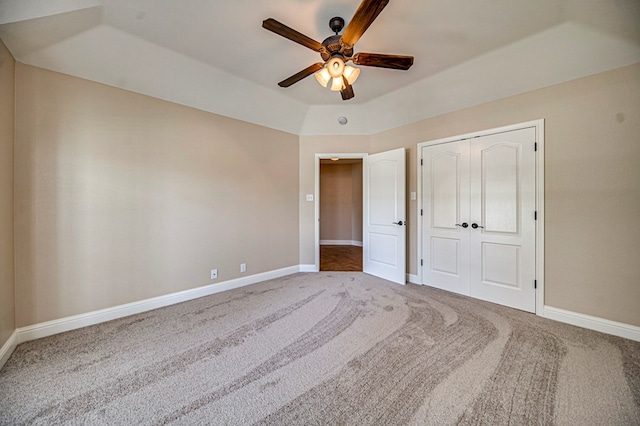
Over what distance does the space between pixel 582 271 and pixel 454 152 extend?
1878 millimetres

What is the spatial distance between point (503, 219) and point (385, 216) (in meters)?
1.59

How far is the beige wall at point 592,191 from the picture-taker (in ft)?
7.55

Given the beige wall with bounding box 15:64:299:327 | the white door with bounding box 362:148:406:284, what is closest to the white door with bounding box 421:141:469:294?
the white door with bounding box 362:148:406:284

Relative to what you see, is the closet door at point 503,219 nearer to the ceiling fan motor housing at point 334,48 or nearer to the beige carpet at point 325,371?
the beige carpet at point 325,371

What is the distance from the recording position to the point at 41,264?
7.60 feet

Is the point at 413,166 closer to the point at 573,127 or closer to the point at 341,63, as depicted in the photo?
the point at 573,127

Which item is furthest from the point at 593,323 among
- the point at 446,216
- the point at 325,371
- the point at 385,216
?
the point at 325,371

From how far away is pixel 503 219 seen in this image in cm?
306

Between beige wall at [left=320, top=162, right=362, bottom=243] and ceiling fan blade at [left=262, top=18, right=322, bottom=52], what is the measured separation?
19.1 feet

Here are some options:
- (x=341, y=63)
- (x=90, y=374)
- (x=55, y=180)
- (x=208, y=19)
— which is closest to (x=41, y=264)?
(x=55, y=180)

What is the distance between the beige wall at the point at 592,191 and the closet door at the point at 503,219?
0.16 meters

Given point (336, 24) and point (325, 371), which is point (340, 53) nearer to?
point (336, 24)

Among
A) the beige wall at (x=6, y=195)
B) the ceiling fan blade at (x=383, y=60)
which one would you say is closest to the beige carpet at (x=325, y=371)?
the beige wall at (x=6, y=195)

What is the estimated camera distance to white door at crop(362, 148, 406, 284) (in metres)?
3.90
